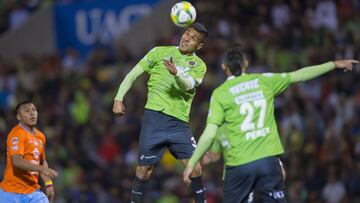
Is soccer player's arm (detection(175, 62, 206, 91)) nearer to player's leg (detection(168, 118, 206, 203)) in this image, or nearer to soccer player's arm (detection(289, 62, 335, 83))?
player's leg (detection(168, 118, 206, 203))

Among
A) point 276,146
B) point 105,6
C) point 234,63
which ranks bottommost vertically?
point 276,146

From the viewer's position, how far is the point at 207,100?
67.1 ft

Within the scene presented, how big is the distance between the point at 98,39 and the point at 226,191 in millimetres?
14437

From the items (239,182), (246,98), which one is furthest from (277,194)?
(246,98)

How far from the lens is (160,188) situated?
19.6 m

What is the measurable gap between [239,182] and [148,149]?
2154 mm

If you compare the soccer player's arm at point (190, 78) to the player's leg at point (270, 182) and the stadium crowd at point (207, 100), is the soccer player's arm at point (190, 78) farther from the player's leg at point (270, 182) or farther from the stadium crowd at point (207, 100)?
the stadium crowd at point (207, 100)

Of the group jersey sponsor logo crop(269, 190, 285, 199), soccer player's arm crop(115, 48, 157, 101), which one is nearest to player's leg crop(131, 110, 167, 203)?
soccer player's arm crop(115, 48, 157, 101)

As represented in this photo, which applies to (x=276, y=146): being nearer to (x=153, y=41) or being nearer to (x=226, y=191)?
(x=226, y=191)

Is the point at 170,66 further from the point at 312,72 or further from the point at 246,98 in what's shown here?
the point at 312,72

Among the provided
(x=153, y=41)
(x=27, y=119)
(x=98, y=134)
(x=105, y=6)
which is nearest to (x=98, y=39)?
(x=105, y=6)

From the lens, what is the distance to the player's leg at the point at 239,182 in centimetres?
1082

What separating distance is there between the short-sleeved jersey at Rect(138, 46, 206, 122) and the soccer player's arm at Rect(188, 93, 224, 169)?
6.22 ft

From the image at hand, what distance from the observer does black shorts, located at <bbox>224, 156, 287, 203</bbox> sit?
10797 millimetres
